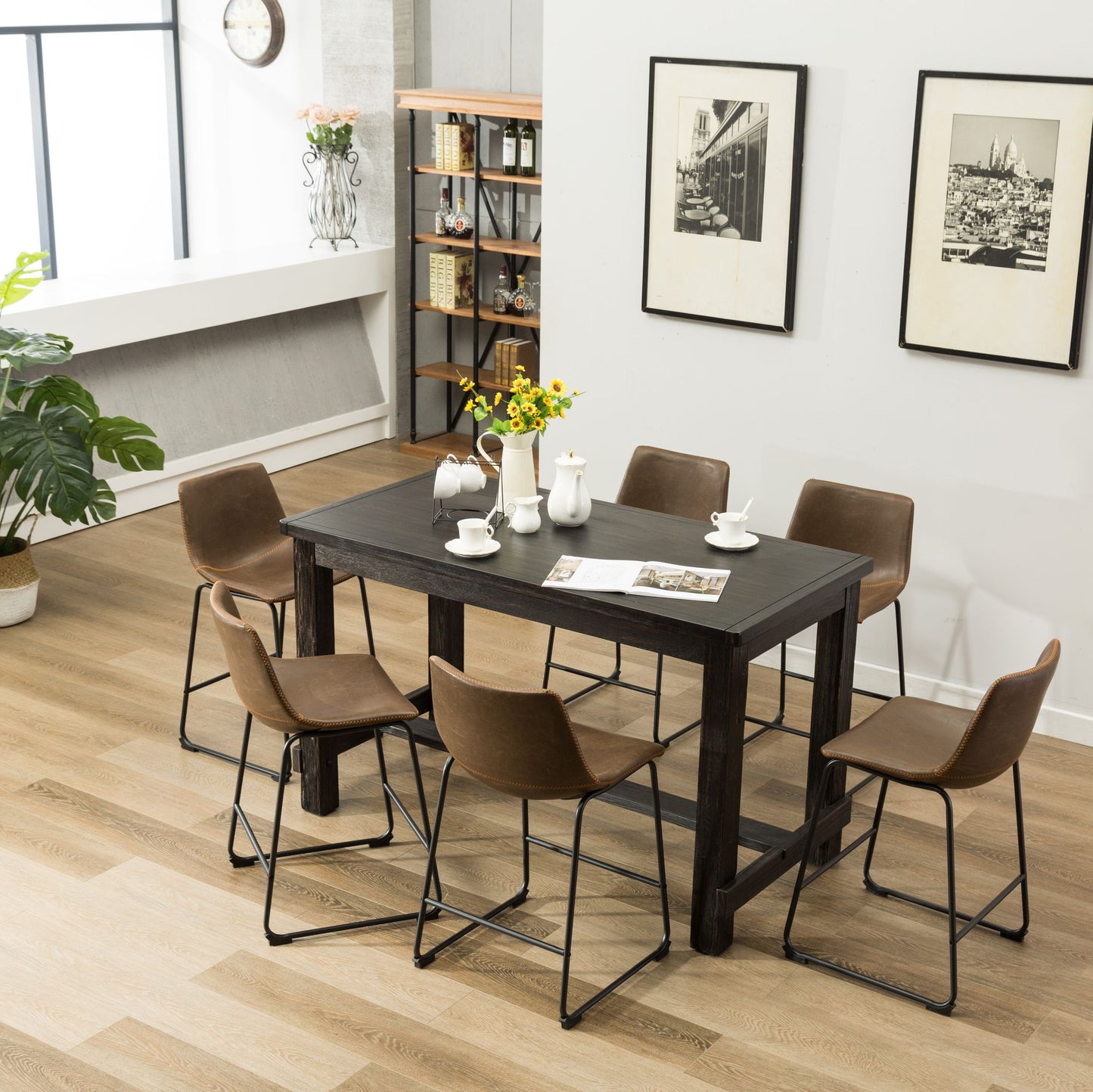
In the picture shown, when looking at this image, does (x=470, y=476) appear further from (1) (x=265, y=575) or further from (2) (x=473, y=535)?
(1) (x=265, y=575)

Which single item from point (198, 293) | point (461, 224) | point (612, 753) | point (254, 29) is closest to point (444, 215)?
point (461, 224)

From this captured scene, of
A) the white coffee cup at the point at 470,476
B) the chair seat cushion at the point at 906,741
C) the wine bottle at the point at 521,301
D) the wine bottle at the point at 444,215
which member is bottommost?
the chair seat cushion at the point at 906,741

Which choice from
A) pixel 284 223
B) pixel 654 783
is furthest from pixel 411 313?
pixel 654 783

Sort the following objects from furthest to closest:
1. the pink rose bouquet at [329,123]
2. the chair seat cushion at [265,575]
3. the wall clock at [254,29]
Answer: the wall clock at [254,29], the pink rose bouquet at [329,123], the chair seat cushion at [265,575]

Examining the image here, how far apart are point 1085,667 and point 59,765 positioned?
330 cm

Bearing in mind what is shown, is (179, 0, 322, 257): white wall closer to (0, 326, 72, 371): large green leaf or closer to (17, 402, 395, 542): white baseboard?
(17, 402, 395, 542): white baseboard

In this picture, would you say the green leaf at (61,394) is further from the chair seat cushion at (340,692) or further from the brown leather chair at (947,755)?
the brown leather chair at (947,755)

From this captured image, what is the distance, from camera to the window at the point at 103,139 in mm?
8711

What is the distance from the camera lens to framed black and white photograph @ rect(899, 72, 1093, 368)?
438 centimetres

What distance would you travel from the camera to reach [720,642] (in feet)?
11.2

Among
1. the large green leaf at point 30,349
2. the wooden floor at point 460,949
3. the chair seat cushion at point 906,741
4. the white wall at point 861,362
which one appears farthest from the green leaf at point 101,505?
the chair seat cushion at point 906,741

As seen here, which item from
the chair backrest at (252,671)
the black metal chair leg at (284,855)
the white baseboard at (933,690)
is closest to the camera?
the chair backrest at (252,671)

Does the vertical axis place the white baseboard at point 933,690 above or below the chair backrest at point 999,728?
below

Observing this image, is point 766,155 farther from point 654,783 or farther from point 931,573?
point 654,783
